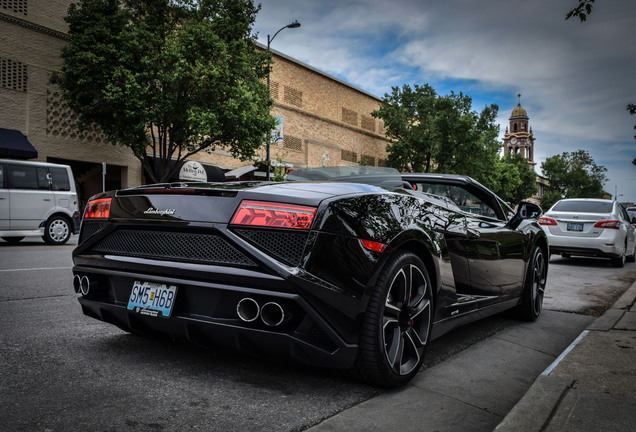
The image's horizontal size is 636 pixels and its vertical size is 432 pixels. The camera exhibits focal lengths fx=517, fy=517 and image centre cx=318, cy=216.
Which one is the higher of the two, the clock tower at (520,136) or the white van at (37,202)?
the clock tower at (520,136)

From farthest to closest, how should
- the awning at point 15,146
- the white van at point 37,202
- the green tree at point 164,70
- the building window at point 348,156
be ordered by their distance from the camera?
the building window at point 348,156 < the awning at point 15,146 < the green tree at point 164,70 < the white van at point 37,202

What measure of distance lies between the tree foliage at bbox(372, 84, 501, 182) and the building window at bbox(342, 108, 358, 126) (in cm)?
208

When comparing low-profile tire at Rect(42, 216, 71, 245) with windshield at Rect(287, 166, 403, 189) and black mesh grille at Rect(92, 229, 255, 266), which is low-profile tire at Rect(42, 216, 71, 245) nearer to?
windshield at Rect(287, 166, 403, 189)

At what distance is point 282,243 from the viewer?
7.95 feet

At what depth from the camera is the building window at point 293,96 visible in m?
36.1

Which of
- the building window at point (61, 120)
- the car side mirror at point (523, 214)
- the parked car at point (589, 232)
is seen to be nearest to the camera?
the car side mirror at point (523, 214)

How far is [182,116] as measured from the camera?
813 inches

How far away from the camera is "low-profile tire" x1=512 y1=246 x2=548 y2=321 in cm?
495

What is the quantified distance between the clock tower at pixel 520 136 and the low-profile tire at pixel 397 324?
5265 inches

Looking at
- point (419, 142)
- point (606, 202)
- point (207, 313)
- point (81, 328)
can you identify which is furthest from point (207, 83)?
point (419, 142)

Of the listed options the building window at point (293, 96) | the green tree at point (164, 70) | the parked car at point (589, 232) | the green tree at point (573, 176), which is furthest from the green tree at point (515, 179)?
the parked car at point (589, 232)

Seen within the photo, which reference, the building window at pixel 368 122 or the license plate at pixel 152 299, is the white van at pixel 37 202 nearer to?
the license plate at pixel 152 299

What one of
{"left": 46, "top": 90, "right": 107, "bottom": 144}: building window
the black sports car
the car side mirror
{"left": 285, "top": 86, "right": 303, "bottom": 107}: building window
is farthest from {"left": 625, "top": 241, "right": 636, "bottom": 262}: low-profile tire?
{"left": 285, "top": 86, "right": 303, "bottom": 107}: building window

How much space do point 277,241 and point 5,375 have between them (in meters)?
1.59
